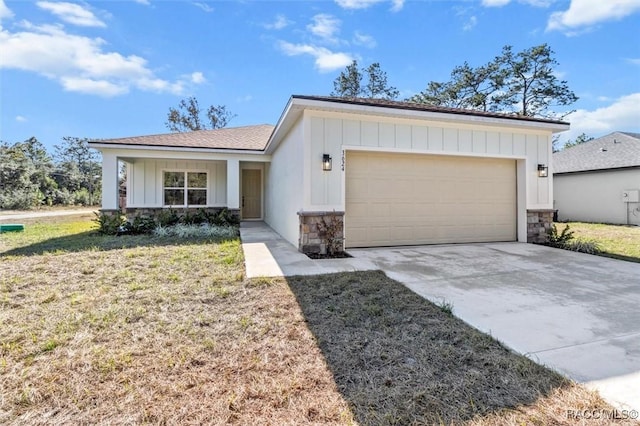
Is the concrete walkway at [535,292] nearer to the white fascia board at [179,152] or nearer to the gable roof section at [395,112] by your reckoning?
the gable roof section at [395,112]

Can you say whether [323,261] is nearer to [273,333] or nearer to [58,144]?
[273,333]

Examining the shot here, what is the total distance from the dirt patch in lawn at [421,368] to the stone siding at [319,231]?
9.48 ft

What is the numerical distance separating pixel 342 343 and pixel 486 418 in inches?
45.6

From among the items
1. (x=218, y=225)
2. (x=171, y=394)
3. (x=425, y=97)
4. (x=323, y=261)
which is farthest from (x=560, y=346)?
(x=425, y=97)

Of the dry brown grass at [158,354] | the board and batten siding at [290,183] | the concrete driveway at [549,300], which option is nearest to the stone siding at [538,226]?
the concrete driveway at [549,300]

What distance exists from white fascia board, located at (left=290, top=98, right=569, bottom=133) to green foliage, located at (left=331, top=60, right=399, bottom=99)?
17.9 metres

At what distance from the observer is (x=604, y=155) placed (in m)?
14.9

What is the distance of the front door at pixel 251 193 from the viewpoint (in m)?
14.6

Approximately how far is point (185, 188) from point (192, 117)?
59.2ft

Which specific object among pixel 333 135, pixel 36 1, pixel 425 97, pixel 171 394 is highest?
pixel 425 97

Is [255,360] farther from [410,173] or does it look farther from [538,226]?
[538,226]

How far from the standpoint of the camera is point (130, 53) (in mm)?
13883

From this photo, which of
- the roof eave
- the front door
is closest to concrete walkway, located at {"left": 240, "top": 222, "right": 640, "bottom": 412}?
the roof eave

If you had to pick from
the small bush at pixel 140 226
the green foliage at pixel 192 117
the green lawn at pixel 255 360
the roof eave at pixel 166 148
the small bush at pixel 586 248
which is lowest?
the green lawn at pixel 255 360
